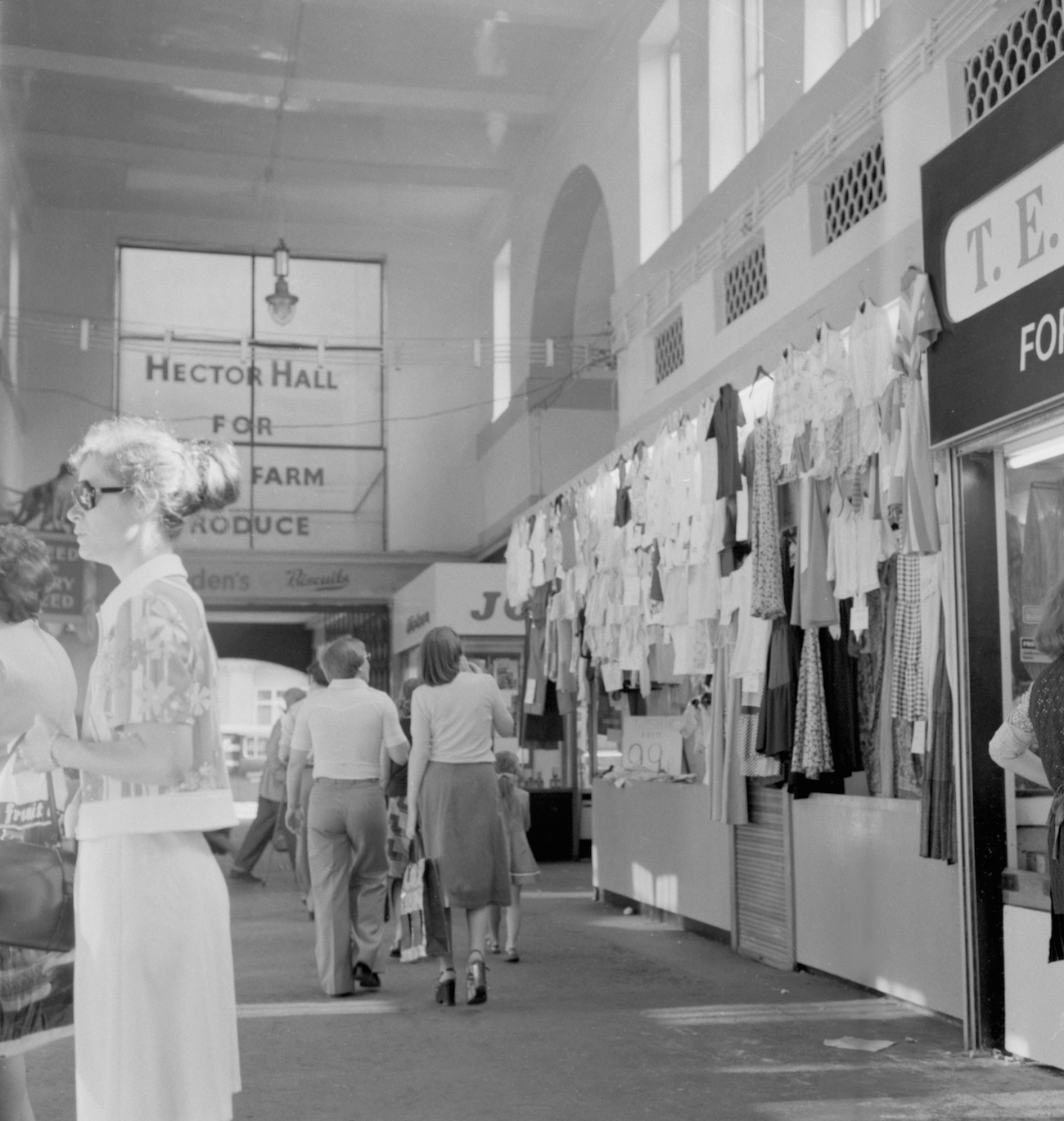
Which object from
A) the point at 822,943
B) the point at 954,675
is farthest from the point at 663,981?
the point at 954,675

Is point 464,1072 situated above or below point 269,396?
below

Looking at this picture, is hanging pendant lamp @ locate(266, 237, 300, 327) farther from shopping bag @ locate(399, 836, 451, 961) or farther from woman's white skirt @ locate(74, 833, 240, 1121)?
woman's white skirt @ locate(74, 833, 240, 1121)

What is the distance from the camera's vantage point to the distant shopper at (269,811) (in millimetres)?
7807

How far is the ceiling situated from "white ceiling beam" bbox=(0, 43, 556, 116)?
0.01 metres

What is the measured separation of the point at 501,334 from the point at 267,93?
2.79 metres

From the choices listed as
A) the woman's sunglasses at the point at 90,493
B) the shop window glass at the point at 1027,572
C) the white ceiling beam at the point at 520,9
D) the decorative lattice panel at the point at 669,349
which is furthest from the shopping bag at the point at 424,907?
the white ceiling beam at the point at 520,9

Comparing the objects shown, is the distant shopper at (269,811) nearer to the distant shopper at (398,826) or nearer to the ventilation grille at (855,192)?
the distant shopper at (398,826)

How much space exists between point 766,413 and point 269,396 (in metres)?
5.10

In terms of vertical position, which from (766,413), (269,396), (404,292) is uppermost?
(404,292)

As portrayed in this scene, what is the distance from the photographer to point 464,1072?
14.1 ft

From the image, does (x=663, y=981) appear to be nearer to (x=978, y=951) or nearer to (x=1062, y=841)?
(x=978, y=951)

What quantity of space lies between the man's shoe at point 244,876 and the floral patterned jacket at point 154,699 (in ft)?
A: 25.3

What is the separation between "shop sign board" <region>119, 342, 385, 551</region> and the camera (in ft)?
31.2

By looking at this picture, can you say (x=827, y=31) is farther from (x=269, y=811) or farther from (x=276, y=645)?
(x=269, y=811)
